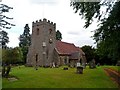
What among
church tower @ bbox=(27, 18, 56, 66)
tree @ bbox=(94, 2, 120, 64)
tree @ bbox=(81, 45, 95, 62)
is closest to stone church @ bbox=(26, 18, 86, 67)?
church tower @ bbox=(27, 18, 56, 66)

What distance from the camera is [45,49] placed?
2537 inches

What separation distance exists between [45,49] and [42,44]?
1.56 meters

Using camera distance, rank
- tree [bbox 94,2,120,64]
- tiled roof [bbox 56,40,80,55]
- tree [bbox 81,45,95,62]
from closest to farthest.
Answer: tree [bbox 94,2,120,64] < tiled roof [bbox 56,40,80,55] < tree [bbox 81,45,95,62]

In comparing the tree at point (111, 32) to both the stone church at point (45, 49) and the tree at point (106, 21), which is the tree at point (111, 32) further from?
the stone church at point (45, 49)

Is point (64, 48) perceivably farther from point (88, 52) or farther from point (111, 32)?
point (111, 32)

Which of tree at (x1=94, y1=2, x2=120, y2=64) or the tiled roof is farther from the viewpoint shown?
the tiled roof

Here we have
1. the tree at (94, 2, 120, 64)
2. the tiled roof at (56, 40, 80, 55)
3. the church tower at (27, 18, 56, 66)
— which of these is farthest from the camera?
the tiled roof at (56, 40, 80, 55)

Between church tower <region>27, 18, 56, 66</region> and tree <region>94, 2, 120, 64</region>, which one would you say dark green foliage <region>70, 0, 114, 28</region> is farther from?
church tower <region>27, 18, 56, 66</region>

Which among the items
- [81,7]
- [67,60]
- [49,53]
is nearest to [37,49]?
[49,53]

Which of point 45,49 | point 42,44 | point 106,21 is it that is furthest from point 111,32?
point 45,49

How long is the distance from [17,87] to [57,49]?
45853 millimetres

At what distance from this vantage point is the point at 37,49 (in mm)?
64750

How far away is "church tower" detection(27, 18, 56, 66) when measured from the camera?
6382 cm

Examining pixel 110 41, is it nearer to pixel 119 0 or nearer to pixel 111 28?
pixel 111 28
